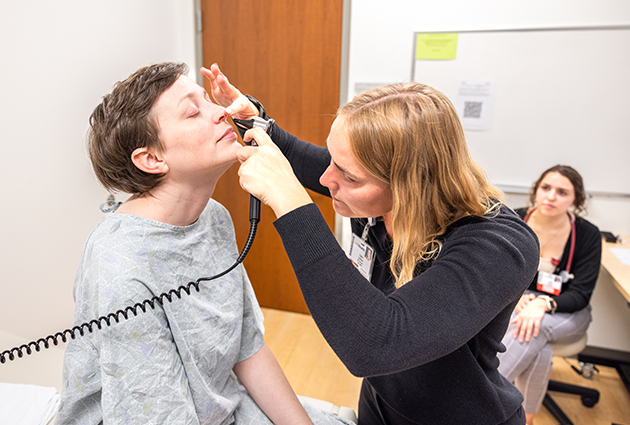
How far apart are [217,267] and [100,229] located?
0.32m

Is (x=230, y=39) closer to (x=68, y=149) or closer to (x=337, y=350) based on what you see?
(x=68, y=149)

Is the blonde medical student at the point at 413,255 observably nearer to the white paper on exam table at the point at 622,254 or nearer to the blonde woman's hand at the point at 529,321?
the blonde woman's hand at the point at 529,321

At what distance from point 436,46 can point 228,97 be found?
5.66 ft

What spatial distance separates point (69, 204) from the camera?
2.04 metres

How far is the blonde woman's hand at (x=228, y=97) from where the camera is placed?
1.22m

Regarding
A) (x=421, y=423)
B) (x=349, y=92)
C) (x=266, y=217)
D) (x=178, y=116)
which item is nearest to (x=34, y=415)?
(x=178, y=116)

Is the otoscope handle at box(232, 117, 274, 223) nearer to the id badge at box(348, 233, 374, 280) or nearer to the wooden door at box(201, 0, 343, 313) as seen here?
the id badge at box(348, 233, 374, 280)

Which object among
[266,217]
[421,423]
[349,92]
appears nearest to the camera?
[421,423]

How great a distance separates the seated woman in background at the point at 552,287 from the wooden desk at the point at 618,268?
8cm

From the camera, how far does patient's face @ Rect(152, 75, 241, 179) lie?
106 cm

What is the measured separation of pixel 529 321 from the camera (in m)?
2.06

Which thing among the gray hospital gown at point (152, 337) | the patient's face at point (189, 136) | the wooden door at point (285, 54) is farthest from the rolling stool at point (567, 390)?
the patient's face at point (189, 136)

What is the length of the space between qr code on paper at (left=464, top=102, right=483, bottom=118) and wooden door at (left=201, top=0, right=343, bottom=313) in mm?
838

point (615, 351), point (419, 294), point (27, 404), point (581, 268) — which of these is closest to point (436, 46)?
point (581, 268)
